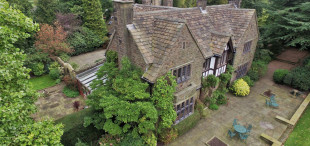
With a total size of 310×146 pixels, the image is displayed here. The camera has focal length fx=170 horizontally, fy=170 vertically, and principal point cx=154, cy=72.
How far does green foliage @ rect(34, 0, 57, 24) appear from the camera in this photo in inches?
1094

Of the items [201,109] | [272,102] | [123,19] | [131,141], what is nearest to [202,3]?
[123,19]

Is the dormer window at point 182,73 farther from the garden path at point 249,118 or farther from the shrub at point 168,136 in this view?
the garden path at point 249,118

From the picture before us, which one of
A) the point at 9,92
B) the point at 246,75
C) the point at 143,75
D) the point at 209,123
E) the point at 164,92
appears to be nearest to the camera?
the point at 9,92

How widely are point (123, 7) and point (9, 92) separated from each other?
26.4ft

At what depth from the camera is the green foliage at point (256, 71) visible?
22438mm

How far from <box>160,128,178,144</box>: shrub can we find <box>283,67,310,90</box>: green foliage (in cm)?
1737

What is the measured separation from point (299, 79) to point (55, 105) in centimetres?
2845

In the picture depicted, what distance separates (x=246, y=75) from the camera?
22938mm

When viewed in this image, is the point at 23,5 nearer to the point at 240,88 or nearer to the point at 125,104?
the point at 125,104

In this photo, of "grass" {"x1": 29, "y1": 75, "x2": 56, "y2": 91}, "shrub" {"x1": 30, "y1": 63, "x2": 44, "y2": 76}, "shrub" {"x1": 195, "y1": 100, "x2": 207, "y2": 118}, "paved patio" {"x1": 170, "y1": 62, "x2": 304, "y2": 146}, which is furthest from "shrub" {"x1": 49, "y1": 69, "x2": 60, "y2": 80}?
"shrub" {"x1": 195, "y1": 100, "x2": 207, "y2": 118}

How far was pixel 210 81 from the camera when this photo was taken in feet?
54.3

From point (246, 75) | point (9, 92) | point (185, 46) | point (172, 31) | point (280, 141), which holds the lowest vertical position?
point (280, 141)

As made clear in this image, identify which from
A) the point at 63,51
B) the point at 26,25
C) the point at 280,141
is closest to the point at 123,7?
the point at 26,25

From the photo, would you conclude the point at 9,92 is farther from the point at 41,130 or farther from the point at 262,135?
the point at 262,135
